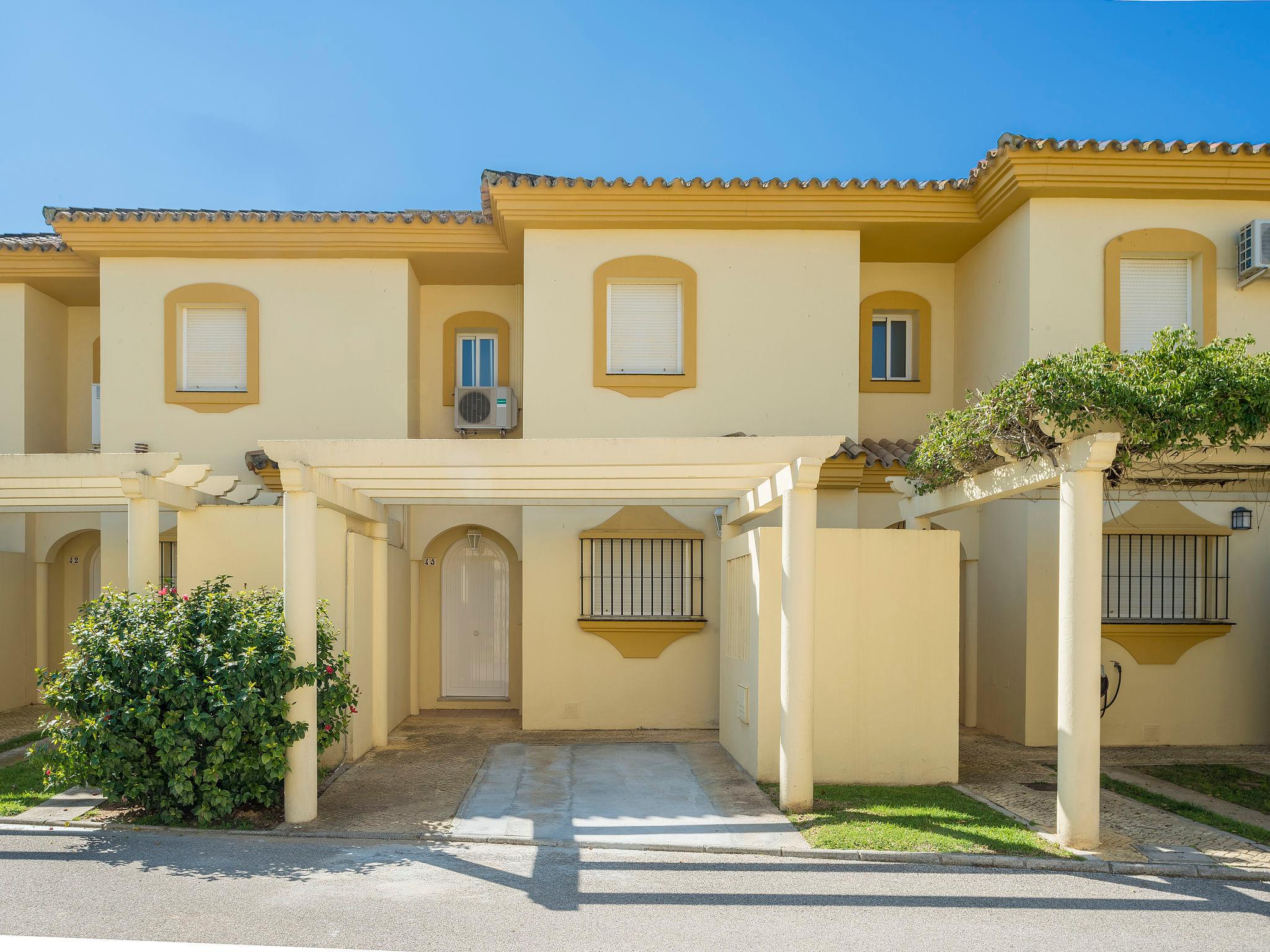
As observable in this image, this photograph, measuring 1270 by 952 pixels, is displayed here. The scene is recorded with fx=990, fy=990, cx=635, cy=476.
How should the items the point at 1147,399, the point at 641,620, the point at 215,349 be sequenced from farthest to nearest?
the point at 215,349, the point at 641,620, the point at 1147,399

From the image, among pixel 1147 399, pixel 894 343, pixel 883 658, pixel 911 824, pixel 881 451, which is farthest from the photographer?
pixel 894 343

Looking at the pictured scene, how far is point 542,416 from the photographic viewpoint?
39.5 feet

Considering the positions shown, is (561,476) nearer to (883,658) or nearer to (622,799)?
(622,799)

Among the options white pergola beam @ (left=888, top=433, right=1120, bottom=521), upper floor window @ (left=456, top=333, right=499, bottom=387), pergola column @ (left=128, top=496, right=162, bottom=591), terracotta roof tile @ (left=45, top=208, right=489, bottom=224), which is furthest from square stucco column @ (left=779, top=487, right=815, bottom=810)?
upper floor window @ (left=456, top=333, right=499, bottom=387)

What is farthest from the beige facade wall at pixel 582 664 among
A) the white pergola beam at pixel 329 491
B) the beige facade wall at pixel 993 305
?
the beige facade wall at pixel 993 305

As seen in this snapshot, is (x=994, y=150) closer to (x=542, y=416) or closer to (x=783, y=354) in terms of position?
(x=783, y=354)

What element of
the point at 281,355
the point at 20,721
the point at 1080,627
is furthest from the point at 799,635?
the point at 20,721

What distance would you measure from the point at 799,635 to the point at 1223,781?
492cm

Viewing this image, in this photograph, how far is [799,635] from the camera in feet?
25.4

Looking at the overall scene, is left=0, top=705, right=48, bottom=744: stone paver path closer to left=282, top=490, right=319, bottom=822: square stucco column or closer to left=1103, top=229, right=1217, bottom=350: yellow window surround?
left=282, top=490, right=319, bottom=822: square stucco column

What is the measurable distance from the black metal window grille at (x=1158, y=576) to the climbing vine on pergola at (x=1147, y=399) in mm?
4933

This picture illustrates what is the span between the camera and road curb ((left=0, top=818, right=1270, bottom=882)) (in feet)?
21.3

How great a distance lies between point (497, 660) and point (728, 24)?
860 cm

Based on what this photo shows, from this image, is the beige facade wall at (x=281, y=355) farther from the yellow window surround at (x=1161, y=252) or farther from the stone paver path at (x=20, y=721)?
the yellow window surround at (x=1161, y=252)
